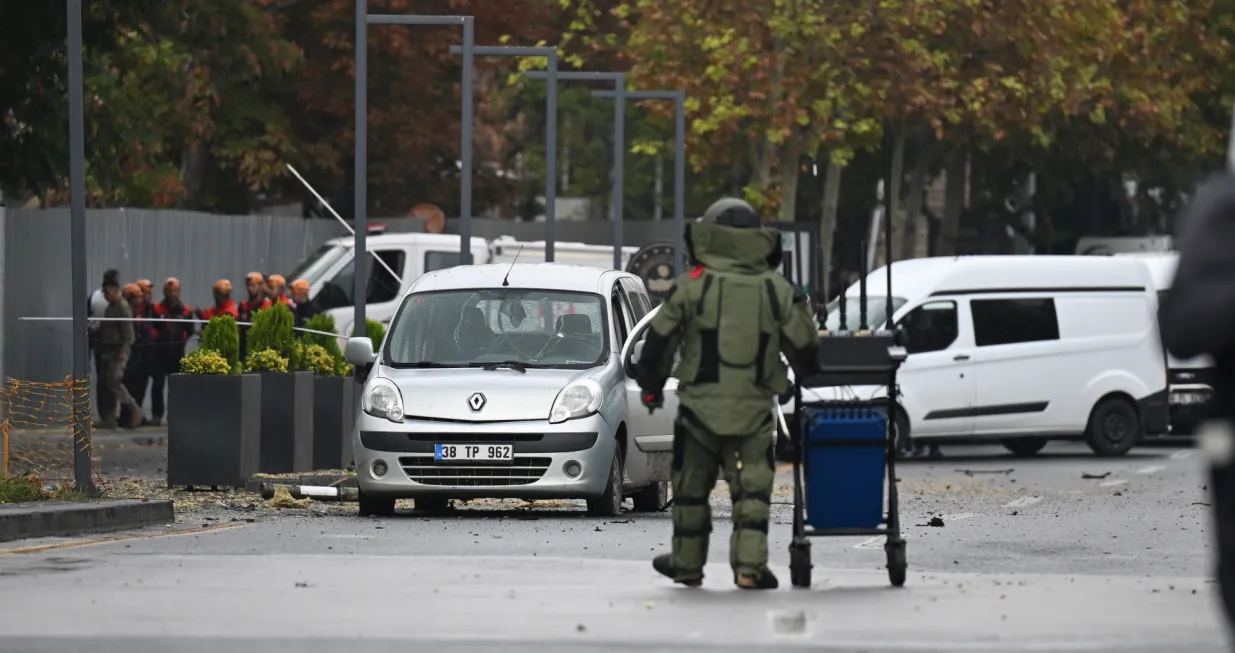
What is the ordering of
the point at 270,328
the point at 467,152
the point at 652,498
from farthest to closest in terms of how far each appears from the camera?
the point at 467,152, the point at 270,328, the point at 652,498

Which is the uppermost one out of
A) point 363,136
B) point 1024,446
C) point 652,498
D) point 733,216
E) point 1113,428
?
point 363,136

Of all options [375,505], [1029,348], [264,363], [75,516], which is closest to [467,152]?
[1029,348]

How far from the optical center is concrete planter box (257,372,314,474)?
2159cm

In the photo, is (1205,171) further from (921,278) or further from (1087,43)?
(921,278)

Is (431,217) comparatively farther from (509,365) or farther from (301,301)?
(509,365)

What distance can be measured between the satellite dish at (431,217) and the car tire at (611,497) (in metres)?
23.5

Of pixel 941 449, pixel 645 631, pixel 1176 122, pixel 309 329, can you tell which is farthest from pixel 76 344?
pixel 1176 122

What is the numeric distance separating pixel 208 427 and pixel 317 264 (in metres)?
13.5

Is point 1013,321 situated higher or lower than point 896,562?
lower

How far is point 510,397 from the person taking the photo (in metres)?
17.4

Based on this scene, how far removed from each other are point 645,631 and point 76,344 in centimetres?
883

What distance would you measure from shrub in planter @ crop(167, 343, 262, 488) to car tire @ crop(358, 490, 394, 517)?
2.59 m

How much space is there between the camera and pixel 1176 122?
46719 mm

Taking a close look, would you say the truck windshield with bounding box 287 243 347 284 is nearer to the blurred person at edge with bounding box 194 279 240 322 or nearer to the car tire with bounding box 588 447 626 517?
the blurred person at edge with bounding box 194 279 240 322
